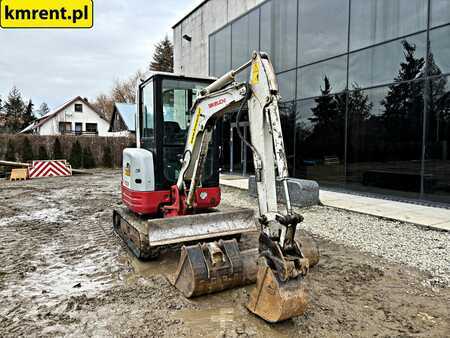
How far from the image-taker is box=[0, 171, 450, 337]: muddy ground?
3.04 metres

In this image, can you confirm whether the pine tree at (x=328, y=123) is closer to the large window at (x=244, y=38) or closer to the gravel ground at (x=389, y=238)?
the gravel ground at (x=389, y=238)

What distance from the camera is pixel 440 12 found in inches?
329

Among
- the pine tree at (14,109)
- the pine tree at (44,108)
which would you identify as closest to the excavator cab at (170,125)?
the pine tree at (14,109)

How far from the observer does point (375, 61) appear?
980 centimetres

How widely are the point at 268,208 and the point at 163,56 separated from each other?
45.9m

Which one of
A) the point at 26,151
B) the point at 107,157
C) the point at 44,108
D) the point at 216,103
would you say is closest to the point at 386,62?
the point at 216,103

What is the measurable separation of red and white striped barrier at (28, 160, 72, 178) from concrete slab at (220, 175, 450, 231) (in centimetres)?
1312

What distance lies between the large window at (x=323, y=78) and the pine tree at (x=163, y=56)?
35.1 meters

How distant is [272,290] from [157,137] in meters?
2.91

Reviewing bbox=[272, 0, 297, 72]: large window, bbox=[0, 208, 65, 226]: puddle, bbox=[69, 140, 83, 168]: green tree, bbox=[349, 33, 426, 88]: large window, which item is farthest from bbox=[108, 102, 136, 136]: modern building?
bbox=[349, 33, 426, 88]: large window

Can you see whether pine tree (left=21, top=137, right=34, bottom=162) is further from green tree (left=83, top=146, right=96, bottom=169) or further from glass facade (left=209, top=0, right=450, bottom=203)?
glass facade (left=209, top=0, right=450, bottom=203)

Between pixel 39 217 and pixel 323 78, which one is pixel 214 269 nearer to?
pixel 39 217

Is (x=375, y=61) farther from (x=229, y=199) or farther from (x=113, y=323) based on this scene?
(x=113, y=323)

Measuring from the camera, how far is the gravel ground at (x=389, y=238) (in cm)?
466
